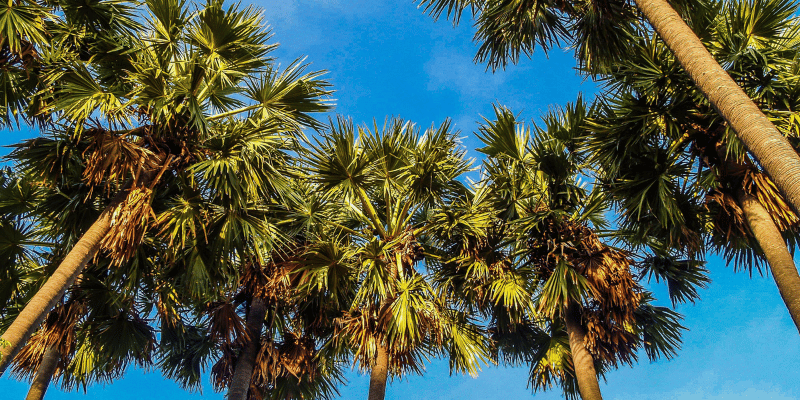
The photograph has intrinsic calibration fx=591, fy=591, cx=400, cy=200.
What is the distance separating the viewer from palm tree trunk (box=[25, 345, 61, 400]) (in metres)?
8.09

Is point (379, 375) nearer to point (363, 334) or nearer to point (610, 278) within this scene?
point (363, 334)

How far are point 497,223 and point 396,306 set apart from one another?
255 centimetres

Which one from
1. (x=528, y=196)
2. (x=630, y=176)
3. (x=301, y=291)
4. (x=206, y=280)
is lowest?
(x=206, y=280)

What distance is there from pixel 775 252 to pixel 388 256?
15.8 feet

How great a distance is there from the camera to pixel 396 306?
807 centimetres

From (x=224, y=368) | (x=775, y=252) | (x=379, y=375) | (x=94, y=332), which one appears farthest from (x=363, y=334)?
(x=775, y=252)

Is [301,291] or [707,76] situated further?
[301,291]

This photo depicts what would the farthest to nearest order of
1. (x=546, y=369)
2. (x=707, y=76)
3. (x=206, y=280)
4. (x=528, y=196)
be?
(x=546, y=369) < (x=528, y=196) < (x=206, y=280) < (x=707, y=76)

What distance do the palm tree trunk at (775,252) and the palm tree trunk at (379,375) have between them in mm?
4797

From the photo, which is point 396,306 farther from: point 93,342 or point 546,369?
point 93,342

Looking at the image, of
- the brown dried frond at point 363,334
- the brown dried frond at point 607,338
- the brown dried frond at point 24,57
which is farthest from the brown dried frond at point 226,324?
the brown dried frond at point 607,338

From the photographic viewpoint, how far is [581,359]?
8.55 meters

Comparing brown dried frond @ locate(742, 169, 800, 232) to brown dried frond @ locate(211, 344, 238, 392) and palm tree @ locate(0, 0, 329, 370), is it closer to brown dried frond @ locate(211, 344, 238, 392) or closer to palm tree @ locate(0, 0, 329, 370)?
palm tree @ locate(0, 0, 329, 370)

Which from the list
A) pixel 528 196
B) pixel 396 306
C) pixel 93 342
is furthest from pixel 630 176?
pixel 93 342
